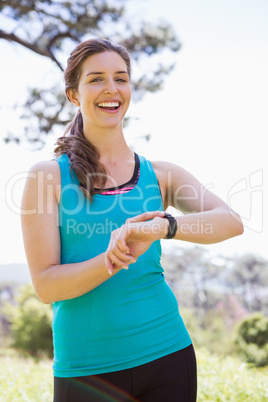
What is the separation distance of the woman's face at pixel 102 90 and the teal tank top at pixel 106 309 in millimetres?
314

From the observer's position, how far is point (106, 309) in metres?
1.49

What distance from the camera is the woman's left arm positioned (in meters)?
1.54

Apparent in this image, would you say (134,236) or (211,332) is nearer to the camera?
(134,236)

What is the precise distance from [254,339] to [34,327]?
25.1 ft

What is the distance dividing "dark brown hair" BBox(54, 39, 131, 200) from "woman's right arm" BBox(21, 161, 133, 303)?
0.12 metres

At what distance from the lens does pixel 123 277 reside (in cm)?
153

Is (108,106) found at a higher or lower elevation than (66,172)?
higher

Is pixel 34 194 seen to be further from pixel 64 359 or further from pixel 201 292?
pixel 201 292

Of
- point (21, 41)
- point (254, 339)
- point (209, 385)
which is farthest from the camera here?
point (254, 339)

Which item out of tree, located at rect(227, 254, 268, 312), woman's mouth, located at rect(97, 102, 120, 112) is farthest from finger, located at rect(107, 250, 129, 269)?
tree, located at rect(227, 254, 268, 312)

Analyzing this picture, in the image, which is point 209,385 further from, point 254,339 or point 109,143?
point 254,339

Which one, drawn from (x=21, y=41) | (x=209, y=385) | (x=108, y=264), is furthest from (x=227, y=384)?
(x=21, y=41)

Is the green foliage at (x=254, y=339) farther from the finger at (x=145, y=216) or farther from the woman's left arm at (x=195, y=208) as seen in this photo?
the finger at (x=145, y=216)

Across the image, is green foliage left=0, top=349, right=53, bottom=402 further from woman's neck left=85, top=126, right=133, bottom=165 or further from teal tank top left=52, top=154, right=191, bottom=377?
woman's neck left=85, top=126, right=133, bottom=165
